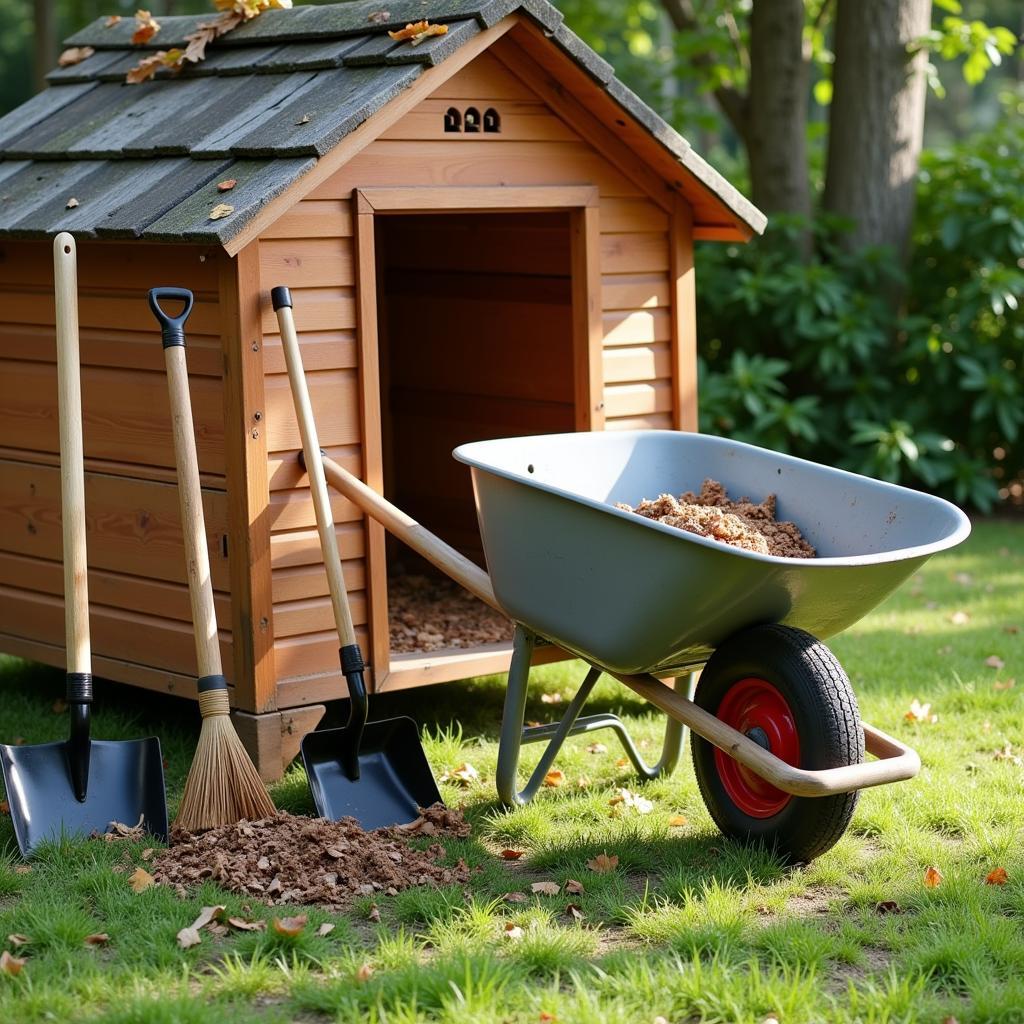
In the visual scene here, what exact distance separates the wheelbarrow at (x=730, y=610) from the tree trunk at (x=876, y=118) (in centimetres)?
493

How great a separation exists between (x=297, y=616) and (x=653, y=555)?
144 cm

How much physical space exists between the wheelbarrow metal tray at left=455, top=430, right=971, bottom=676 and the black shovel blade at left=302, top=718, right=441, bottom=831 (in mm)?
557

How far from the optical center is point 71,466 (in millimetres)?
4238

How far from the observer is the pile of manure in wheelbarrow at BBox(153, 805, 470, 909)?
12.6ft

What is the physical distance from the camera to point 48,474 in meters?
5.36

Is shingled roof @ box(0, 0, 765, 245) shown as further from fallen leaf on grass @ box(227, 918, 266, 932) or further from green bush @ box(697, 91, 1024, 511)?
green bush @ box(697, 91, 1024, 511)

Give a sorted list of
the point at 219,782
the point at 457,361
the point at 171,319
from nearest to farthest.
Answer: the point at 219,782
the point at 171,319
the point at 457,361

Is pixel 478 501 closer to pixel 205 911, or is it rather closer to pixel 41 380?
pixel 205 911

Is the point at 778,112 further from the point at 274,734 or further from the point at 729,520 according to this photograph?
the point at 274,734

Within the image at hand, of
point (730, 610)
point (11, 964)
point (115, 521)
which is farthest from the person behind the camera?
point (115, 521)

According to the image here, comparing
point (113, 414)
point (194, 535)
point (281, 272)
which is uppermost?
point (281, 272)

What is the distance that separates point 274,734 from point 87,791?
622 mm

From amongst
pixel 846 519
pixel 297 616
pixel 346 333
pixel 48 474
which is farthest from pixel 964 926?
pixel 48 474

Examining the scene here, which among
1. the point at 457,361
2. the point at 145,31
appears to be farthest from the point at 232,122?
the point at 457,361
